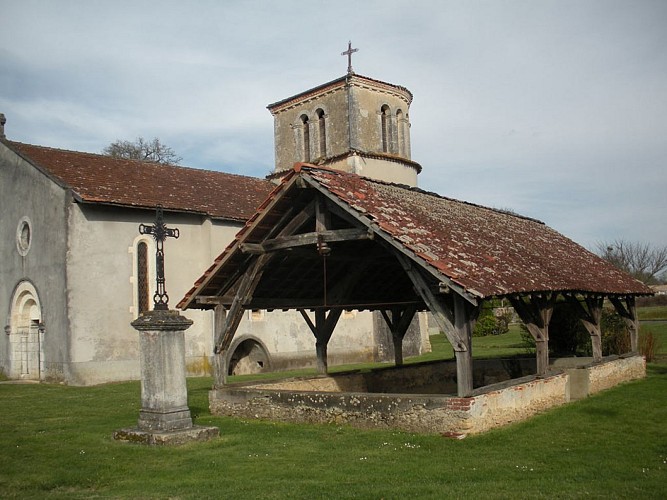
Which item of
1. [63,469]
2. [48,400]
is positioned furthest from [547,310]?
[48,400]

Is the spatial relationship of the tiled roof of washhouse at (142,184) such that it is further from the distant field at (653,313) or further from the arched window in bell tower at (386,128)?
the distant field at (653,313)

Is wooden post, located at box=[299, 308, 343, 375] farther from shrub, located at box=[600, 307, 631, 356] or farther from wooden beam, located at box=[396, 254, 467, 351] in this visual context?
shrub, located at box=[600, 307, 631, 356]

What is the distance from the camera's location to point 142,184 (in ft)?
72.7

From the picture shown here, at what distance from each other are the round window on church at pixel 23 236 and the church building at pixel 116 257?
3 cm

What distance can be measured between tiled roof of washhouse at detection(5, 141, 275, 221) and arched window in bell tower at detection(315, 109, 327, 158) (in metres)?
3.44

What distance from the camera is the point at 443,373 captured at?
17016 millimetres

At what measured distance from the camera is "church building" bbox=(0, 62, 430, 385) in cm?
1964

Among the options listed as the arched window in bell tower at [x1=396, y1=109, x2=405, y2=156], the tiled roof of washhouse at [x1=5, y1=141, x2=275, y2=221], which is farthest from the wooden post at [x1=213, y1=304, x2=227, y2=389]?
the arched window in bell tower at [x1=396, y1=109, x2=405, y2=156]

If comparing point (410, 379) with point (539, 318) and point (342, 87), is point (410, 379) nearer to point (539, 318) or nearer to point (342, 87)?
point (539, 318)

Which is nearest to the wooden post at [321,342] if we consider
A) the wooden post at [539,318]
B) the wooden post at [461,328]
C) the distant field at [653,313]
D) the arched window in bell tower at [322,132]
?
the wooden post at [539,318]

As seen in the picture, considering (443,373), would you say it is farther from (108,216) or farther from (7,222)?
(7,222)

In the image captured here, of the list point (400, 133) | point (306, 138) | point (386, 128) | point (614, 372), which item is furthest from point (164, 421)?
point (400, 133)

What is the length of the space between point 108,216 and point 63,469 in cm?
1278

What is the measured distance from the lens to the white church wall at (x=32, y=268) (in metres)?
19.8
